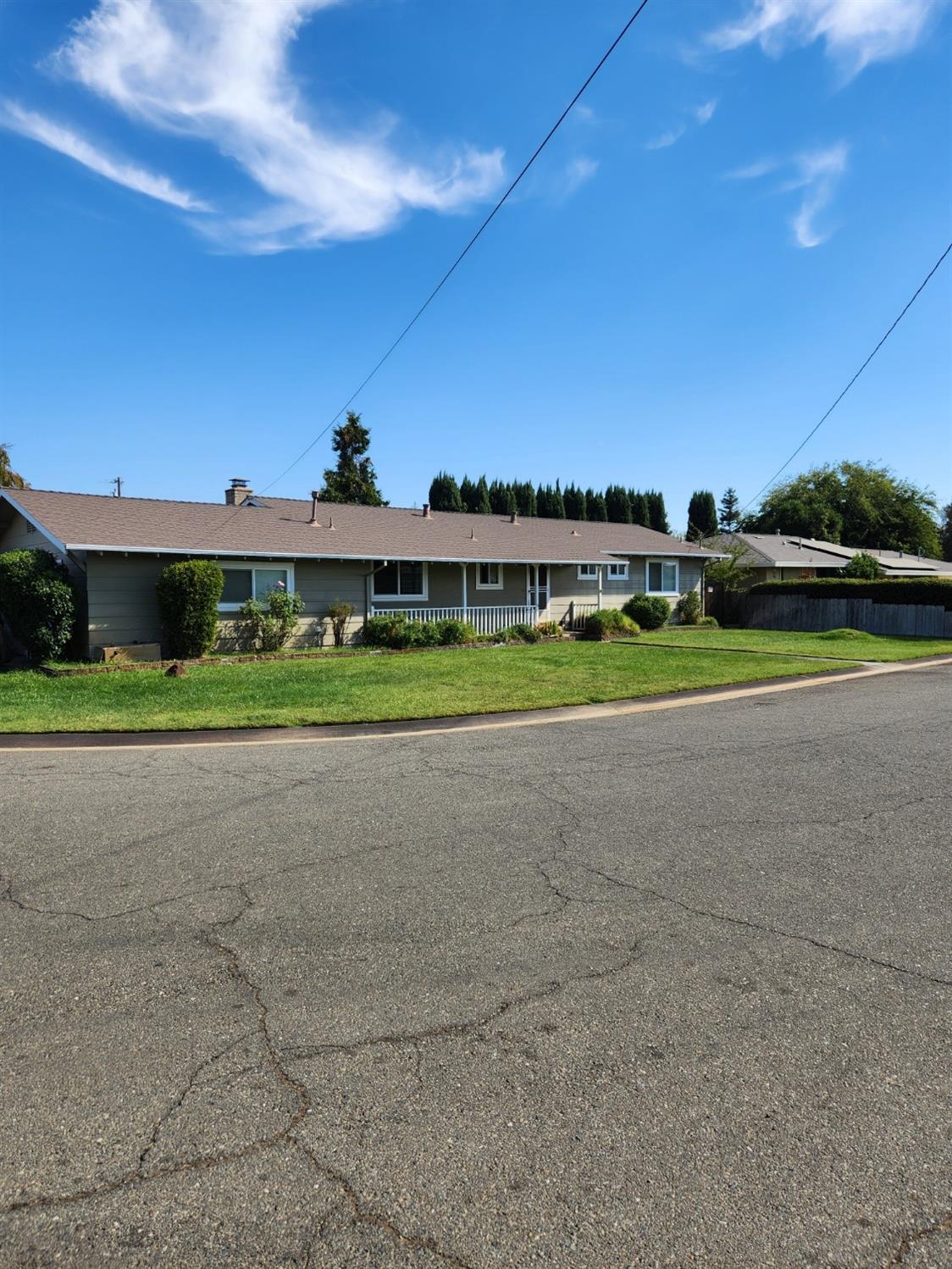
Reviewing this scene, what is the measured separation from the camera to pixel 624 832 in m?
5.77

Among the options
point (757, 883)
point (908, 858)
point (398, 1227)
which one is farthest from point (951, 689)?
point (398, 1227)

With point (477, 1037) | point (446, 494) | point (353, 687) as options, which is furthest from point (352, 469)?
point (477, 1037)

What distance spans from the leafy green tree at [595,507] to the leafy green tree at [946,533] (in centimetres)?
3554

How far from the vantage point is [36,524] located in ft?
56.1

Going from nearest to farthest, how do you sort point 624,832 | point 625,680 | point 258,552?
point 624,832
point 625,680
point 258,552

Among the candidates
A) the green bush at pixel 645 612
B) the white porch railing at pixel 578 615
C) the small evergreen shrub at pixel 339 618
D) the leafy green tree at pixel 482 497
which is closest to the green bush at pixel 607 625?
the white porch railing at pixel 578 615

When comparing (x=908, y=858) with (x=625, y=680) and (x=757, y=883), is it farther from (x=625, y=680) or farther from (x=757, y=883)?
(x=625, y=680)

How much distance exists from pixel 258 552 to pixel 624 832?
15.2 meters

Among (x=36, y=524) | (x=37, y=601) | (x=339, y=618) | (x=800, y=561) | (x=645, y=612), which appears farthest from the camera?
(x=800, y=561)

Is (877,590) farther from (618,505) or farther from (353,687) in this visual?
(618,505)

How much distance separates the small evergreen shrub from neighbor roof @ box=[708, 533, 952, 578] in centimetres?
2138

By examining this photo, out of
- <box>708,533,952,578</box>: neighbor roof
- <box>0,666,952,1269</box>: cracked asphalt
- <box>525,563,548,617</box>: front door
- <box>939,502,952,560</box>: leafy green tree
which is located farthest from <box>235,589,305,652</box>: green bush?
<box>939,502,952,560</box>: leafy green tree

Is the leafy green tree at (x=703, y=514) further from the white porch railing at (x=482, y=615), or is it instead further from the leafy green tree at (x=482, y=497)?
the white porch railing at (x=482, y=615)

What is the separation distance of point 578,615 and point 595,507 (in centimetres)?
3281
